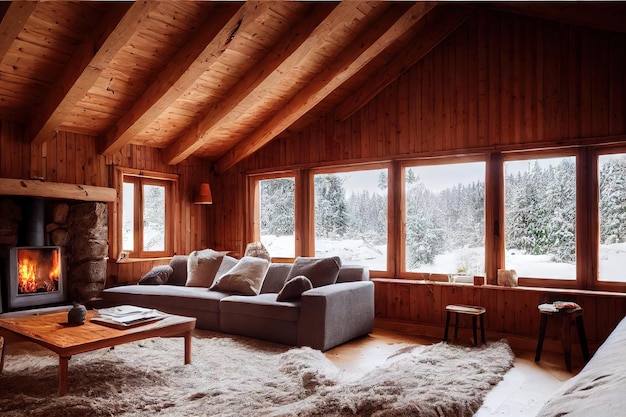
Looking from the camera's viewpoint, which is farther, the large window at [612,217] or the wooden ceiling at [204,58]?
the large window at [612,217]

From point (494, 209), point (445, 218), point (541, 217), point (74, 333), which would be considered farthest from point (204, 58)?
point (541, 217)

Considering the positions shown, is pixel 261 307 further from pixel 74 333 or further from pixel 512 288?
pixel 512 288

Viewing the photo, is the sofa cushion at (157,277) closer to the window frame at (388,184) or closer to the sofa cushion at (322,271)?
the sofa cushion at (322,271)

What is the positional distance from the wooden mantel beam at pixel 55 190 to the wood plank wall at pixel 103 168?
0.80ft

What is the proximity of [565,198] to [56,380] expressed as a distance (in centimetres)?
473

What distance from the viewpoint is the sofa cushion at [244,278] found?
4820 millimetres

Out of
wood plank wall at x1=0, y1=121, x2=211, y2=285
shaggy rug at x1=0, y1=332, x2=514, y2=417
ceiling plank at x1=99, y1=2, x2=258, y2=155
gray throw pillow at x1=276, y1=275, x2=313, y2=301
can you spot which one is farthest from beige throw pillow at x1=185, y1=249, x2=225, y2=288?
ceiling plank at x1=99, y1=2, x2=258, y2=155

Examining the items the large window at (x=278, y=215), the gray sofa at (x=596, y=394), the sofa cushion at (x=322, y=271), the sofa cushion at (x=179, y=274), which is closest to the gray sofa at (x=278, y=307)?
the sofa cushion at (x=322, y=271)

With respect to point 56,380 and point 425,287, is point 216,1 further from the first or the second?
point 425,287

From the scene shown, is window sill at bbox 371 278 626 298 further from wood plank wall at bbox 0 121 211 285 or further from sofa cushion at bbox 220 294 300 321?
wood plank wall at bbox 0 121 211 285

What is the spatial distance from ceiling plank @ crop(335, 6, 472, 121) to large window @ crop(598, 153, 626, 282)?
82.7 inches

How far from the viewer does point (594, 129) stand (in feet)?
13.9

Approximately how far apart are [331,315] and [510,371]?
1540 millimetres

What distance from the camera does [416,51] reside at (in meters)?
5.17
